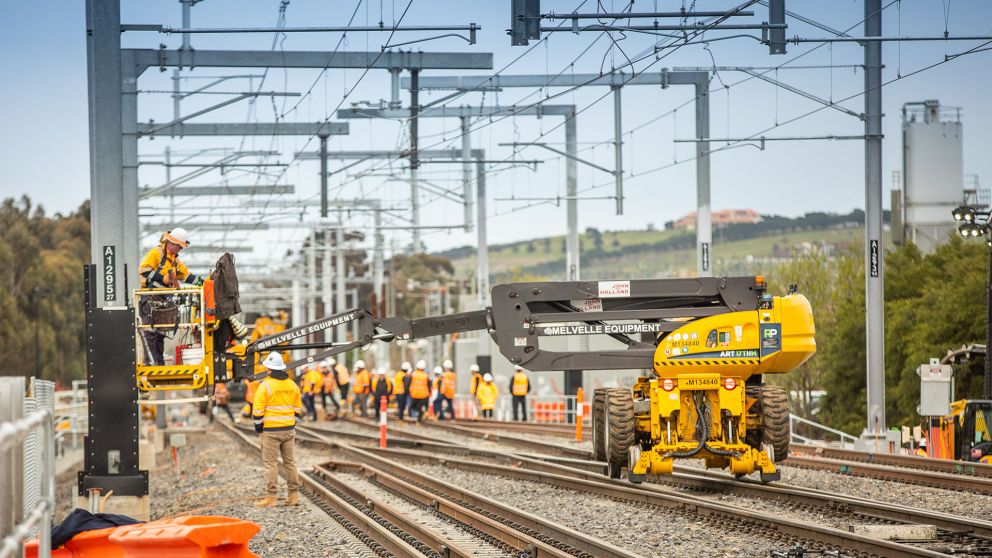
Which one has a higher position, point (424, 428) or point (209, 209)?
point (209, 209)

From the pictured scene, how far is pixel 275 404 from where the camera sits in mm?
16547

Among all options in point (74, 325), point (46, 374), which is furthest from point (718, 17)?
point (74, 325)

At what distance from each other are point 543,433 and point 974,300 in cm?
1568

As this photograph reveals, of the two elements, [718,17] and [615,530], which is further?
[718,17]

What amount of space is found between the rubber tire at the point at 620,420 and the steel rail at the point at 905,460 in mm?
4906

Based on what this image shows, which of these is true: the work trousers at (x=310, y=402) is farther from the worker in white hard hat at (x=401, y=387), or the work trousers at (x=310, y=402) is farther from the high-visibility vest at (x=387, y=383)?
the worker in white hard hat at (x=401, y=387)

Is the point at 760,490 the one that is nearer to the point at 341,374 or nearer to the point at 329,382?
the point at 329,382

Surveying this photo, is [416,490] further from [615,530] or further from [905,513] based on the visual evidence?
[905,513]

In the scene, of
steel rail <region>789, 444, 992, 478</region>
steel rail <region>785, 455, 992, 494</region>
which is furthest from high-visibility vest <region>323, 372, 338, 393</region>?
steel rail <region>785, 455, 992, 494</region>

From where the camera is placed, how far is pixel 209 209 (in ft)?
134

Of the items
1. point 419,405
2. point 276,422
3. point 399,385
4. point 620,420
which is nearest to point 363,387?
point 399,385

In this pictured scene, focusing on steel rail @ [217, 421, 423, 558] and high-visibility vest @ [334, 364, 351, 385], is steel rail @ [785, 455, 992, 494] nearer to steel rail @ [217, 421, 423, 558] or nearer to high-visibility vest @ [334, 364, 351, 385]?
steel rail @ [217, 421, 423, 558]

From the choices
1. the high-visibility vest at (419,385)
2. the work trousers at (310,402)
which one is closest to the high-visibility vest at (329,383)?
the work trousers at (310,402)

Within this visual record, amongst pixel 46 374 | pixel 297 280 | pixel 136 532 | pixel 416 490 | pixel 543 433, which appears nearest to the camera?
pixel 136 532
